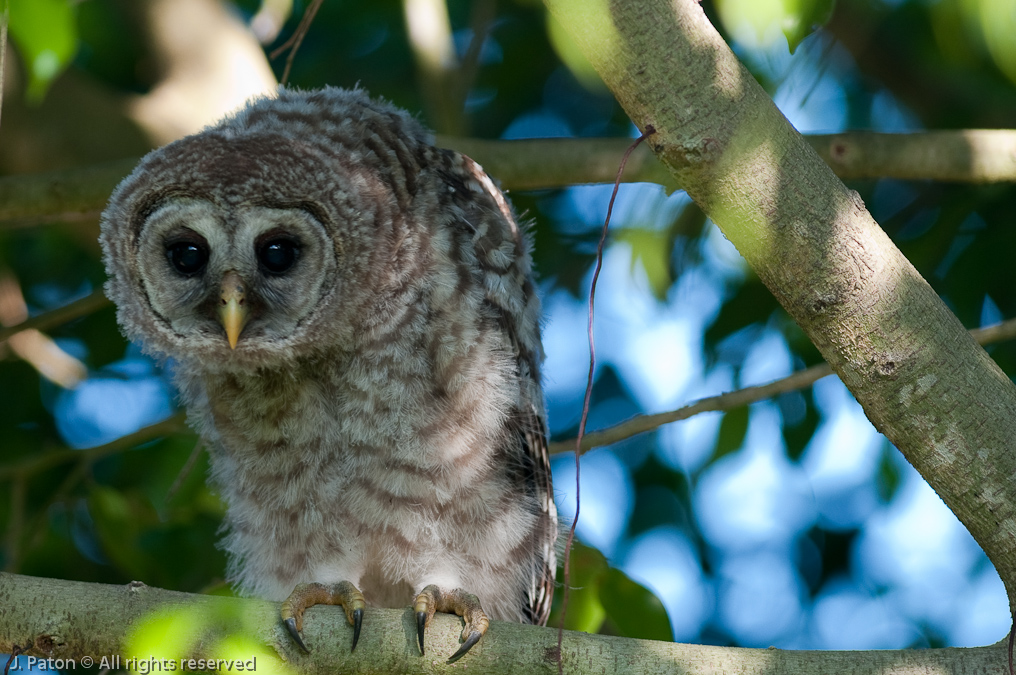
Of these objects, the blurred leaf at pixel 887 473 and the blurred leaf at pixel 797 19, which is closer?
the blurred leaf at pixel 797 19

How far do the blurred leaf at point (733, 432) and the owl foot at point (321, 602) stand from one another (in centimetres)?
137

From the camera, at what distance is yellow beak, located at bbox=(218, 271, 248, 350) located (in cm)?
257

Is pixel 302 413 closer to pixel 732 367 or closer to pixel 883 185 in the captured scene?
pixel 732 367

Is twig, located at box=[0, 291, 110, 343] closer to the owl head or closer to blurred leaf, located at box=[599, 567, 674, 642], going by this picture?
the owl head

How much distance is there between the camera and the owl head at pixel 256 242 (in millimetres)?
2646

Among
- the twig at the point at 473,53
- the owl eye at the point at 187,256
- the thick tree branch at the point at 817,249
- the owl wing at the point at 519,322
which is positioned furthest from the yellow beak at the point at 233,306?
the twig at the point at 473,53

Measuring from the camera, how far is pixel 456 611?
2.43 m

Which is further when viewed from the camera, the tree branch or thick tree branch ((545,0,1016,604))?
the tree branch

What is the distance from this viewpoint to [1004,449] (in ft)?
6.08

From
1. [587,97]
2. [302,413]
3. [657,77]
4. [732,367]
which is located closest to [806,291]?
[657,77]

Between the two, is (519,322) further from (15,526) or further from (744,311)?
(15,526)

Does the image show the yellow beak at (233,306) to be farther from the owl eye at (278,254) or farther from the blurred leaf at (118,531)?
the blurred leaf at (118,531)

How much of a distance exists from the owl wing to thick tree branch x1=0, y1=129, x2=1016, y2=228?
0.17 metres

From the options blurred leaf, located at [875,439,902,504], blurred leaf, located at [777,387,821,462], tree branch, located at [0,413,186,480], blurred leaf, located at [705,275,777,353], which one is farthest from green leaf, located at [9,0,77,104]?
blurred leaf, located at [875,439,902,504]
